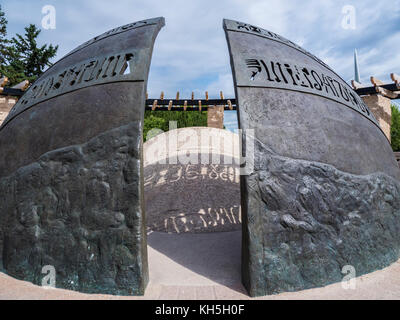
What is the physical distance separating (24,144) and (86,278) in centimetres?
160

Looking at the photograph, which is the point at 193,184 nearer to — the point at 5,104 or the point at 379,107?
the point at 379,107

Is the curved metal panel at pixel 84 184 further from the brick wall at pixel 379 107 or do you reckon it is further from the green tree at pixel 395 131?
the green tree at pixel 395 131

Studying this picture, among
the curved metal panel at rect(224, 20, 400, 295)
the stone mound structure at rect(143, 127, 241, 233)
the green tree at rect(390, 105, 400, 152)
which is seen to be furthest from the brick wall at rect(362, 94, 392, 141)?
the green tree at rect(390, 105, 400, 152)

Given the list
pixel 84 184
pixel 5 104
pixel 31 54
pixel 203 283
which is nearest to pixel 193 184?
pixel 203 283

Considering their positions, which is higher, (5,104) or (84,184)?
(5,104)

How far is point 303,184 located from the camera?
7.48 ft

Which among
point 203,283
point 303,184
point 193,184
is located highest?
point 193,184

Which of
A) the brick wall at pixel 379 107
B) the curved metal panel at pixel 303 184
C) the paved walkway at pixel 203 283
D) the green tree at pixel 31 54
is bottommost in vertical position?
the paved walkway at pixel 203 283

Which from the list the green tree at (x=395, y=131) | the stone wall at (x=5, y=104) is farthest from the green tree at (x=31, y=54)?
the green tree at (x=395, y=131)

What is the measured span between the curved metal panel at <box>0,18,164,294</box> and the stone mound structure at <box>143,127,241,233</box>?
2.54 metres

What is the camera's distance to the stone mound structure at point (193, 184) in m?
4.85

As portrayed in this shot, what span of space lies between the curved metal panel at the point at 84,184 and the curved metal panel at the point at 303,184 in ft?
3.40

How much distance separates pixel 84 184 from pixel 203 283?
5.03 feet

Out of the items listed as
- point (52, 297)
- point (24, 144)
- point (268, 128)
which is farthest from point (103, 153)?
point (268, 128)
